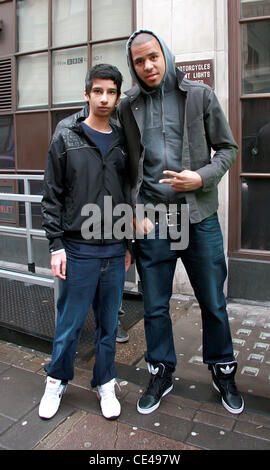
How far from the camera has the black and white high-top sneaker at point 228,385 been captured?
103 inches

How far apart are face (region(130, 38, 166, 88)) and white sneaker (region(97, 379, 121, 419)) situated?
1.85 m

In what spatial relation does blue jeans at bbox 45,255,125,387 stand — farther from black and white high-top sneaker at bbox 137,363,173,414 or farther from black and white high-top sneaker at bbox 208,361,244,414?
black and white high-top sneaker at bbox 208,361,244,414

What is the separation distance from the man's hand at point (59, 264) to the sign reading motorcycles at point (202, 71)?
2.56 metres

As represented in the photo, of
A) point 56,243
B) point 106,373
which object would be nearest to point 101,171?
point 56,243

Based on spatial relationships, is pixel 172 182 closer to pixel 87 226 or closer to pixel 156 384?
pixel 87 226

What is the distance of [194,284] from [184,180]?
0.68 meters

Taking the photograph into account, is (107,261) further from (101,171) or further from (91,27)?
(91,27)

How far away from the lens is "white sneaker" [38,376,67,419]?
2.58 meters

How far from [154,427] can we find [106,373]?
1.41 ft

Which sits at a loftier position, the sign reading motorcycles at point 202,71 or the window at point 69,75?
the window at point 69,75

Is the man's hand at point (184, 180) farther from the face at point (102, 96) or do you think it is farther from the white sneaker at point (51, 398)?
the white sneaker at point (51, 398)

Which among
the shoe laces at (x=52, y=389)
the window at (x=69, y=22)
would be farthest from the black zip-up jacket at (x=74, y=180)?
the window at (x=69, y=22)

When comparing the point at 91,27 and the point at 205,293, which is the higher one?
the point at 91,27

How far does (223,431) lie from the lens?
2.43 m
